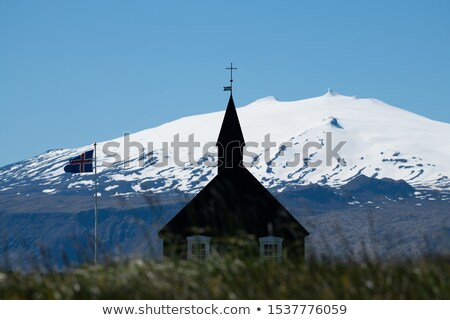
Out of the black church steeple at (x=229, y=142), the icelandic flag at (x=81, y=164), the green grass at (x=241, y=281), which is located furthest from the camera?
the icelandic flag at (x=81, y=164)

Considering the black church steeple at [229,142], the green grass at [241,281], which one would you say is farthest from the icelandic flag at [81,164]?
the green grass at [241,281]

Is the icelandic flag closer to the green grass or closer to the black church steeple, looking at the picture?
the black church steeple

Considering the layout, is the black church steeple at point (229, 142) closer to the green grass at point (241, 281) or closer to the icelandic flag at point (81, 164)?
the icelandic flag at point (81, 164)

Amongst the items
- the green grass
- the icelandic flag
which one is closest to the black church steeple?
the icelandic flag

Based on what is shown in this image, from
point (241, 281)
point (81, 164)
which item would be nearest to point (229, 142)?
point (81, 164)

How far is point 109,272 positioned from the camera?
35.4ft

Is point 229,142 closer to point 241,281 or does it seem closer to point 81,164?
point 81,164

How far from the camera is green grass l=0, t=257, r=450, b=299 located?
9.70m

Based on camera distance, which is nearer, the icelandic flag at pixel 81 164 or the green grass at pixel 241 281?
the green grass at pixel 241 281

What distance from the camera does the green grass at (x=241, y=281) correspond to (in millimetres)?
9695

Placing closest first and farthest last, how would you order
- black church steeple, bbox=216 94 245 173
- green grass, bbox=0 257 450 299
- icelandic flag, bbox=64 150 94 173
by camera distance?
green grass, bbox=0 257 450 299 → black church steeple, bbox=216 94 245 173 → icelandic flag, bbox=64 150 94 173

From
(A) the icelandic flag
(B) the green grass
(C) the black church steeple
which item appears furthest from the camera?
(A) the icelandic flag

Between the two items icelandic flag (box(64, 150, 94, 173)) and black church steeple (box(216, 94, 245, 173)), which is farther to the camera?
icelandic flag (box(64, 150, 94, 173))

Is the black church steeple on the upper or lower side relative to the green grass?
upper
